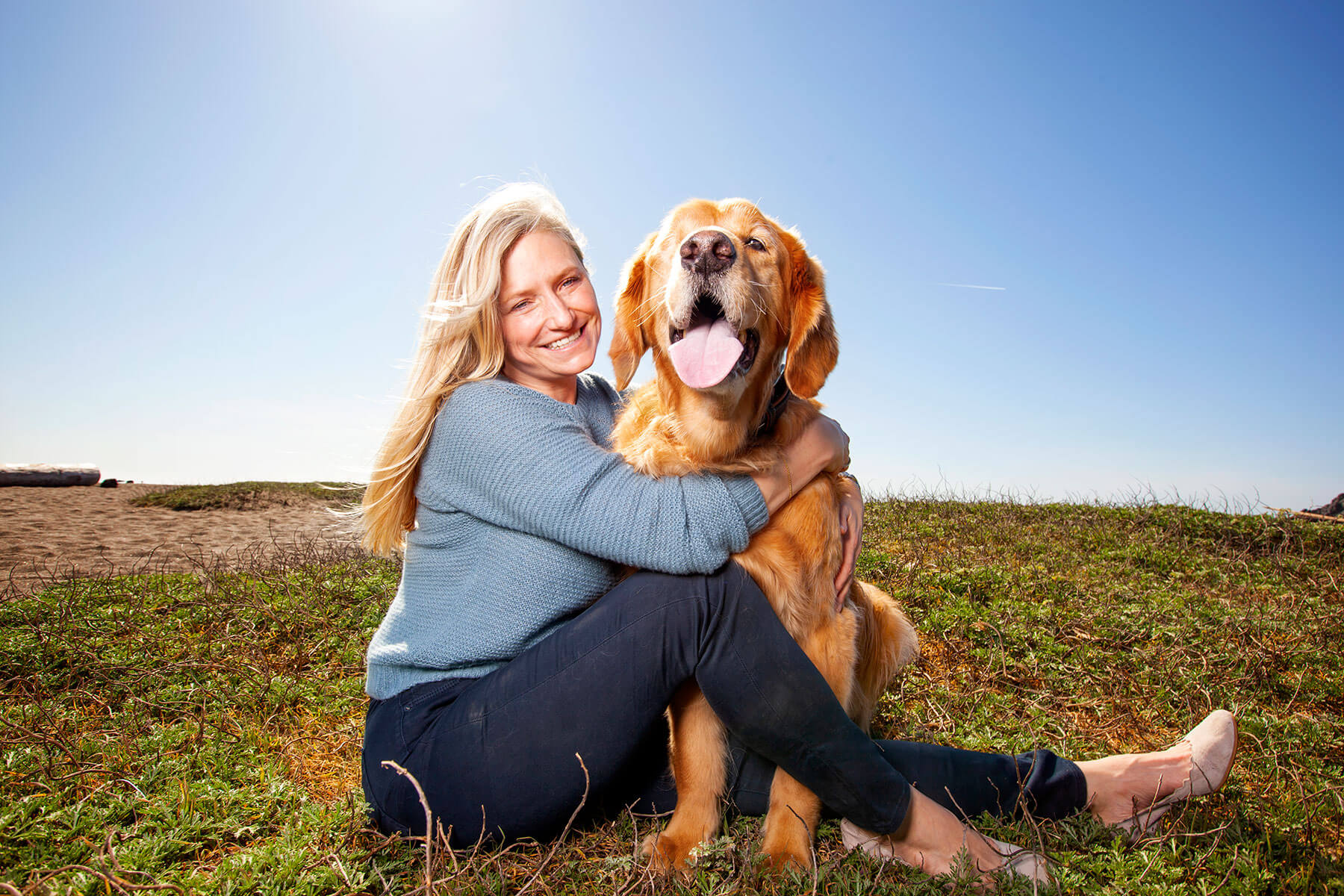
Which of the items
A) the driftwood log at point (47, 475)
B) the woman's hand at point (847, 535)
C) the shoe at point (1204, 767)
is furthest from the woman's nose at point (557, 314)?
the driftwood log at point (47, 475)

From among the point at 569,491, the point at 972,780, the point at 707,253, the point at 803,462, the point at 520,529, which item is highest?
the point at 707,253

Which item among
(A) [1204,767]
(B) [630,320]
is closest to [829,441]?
(B) [630,320]

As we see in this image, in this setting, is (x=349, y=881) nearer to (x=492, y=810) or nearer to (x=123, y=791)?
(x=492, y=810)

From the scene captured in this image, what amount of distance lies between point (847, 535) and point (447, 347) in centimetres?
145

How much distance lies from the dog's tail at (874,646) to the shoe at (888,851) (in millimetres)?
536

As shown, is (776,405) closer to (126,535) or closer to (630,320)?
(630,320)

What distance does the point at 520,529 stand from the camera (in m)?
2.03

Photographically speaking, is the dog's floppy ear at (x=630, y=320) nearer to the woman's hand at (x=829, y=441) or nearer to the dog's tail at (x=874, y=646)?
the woman's hand at (x=829, y=441)

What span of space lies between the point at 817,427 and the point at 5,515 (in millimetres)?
9882

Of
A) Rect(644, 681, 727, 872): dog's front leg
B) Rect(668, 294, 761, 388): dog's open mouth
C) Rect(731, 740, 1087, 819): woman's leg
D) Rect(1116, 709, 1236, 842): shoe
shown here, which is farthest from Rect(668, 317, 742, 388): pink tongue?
Rect(1116, 709, 1236, 842): shoe

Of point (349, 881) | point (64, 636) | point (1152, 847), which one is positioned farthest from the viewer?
point (64, 636)

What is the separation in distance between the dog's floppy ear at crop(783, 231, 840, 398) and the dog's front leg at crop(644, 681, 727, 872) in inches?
40.5

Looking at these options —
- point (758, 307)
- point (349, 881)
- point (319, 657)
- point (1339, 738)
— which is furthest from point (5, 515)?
point (1339, 738)

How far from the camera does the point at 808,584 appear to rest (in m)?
2.20
